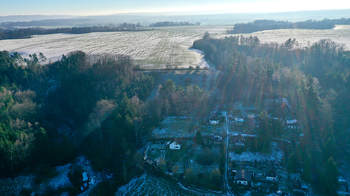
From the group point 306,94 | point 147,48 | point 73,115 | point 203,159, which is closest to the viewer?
point 203,159

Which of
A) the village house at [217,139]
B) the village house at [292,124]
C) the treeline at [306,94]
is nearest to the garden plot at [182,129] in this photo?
the village house at [217,139]

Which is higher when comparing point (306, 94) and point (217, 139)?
point (306, 94)

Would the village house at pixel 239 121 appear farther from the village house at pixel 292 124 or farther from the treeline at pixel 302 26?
the treeline at pixel 302 26

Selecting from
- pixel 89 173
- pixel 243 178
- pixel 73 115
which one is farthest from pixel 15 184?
pixel 243 178

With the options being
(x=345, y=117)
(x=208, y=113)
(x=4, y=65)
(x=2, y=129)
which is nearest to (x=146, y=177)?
(x=208, y=113)

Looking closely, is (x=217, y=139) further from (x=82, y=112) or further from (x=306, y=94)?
(x=82, y=112)

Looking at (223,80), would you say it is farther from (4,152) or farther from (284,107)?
(4,152)
